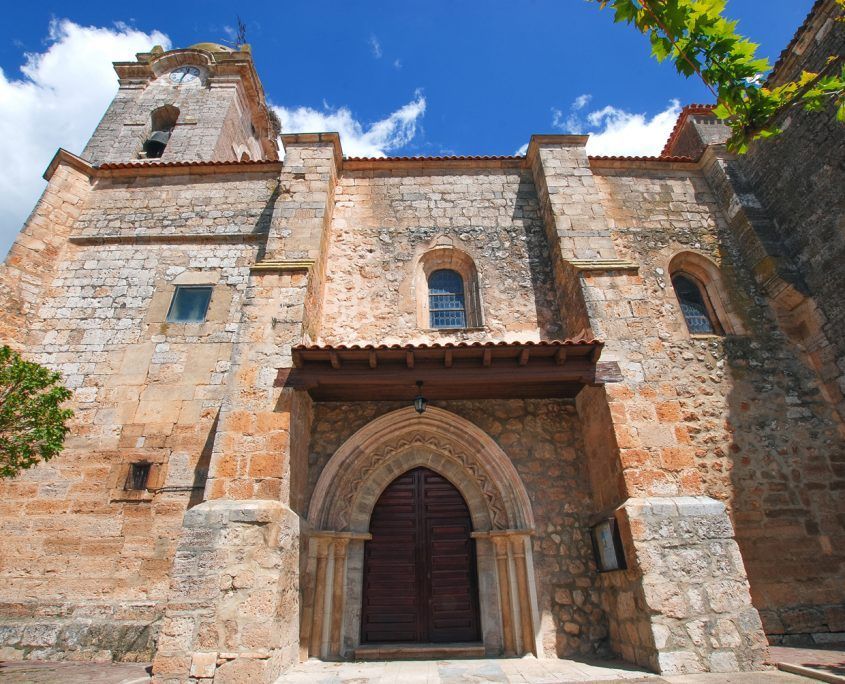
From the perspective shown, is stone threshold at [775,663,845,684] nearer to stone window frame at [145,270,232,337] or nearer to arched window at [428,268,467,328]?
arched window at [428,268,467,328]

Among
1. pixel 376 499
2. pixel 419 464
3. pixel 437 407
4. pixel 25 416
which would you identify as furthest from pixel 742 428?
pixel 25 416

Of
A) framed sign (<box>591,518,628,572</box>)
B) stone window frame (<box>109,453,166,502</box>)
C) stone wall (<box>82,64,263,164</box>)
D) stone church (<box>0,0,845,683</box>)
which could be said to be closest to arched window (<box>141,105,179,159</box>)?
stone wall (<box>82,64,263,164</box>)

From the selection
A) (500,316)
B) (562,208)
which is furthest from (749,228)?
(500,316)

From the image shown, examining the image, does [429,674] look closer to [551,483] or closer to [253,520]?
[253,520]

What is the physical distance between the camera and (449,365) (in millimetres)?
5629

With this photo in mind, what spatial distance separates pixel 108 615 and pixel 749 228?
11200mm

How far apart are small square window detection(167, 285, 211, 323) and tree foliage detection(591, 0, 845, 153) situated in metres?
6.78

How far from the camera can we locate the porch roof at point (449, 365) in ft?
17.8

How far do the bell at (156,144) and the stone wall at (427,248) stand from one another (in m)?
7.38

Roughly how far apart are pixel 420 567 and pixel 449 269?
16.0 feet

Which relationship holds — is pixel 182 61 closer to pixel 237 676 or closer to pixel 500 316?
pixel 500 316

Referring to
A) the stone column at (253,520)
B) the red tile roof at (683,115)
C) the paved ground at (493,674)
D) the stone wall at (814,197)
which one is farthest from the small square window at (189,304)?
the red tile roof at (683,115)

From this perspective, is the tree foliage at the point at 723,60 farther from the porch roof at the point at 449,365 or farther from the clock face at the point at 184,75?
the clock face at the point at 184,75

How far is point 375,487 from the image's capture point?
20.3 feet
